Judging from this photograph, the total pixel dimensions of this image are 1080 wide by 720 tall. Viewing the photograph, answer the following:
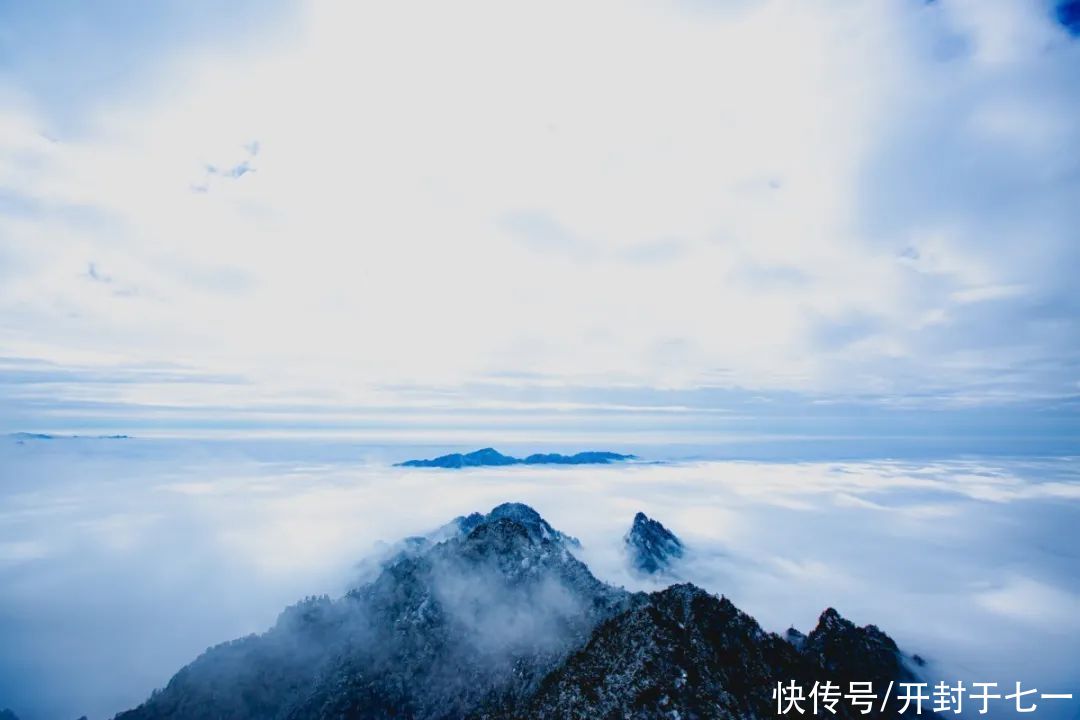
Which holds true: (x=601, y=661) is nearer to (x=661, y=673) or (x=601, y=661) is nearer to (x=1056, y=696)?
(x=661, y=673)

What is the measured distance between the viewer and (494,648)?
186 ft

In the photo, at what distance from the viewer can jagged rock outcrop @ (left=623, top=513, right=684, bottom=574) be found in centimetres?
17450

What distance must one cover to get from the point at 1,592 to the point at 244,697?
9357 inches

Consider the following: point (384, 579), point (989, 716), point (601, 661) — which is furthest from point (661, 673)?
point (989, 716)

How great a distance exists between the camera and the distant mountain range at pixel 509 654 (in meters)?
37.5

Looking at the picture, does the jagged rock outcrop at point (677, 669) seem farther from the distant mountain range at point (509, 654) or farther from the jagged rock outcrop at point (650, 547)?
the jagged rock outcrop at point (650, 547)

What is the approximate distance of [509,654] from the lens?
→ 55062mm

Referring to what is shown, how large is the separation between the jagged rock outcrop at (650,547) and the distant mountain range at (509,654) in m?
99.0

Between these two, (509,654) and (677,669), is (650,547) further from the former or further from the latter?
(677,669)

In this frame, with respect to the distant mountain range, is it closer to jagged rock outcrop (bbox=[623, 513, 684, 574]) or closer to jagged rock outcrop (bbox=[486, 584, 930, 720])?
jagged rock outcrop (bbox=[486, 584, 930, 720])

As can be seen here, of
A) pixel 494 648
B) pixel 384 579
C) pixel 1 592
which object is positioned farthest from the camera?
pixel 1 592

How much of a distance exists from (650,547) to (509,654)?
450 ft

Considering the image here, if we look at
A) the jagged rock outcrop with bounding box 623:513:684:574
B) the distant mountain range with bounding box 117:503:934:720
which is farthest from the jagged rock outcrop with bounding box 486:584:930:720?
the jagged rock outcrop with bounding box 623:513:684:574

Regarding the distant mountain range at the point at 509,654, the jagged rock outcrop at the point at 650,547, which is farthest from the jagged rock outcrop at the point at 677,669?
the jagged rock outcrop at the point at 650,547
